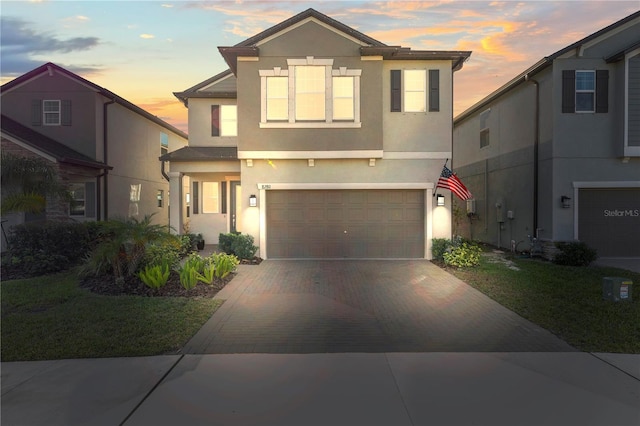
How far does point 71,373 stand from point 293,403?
2699 mm

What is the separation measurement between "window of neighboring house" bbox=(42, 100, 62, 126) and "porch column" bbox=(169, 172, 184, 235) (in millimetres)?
6017

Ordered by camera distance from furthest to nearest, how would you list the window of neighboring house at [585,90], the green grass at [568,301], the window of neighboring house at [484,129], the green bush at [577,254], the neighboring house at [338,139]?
the window of neighboring house at [484,129], the window of neighboring house at [585,90], the neighboring house at [338,139], the green bush at [577,254], the green grass at [568,301]

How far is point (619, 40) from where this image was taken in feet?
45.2

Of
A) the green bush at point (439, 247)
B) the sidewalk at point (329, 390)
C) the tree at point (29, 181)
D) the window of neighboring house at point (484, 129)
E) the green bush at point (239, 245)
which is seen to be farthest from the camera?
the window of neighboring house at point (484, 129)

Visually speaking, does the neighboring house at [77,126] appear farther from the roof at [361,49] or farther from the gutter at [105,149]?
the roof at [361,49]

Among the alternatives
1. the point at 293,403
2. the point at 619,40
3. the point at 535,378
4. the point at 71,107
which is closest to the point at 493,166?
the point at 619,40

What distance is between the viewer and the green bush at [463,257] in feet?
40.6

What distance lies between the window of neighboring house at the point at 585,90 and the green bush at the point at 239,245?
11.5 metres

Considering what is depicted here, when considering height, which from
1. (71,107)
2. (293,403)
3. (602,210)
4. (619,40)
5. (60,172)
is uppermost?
(619,40)

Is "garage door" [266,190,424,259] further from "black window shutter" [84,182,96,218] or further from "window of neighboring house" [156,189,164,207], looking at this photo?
"window of neighboring house" [156,189,164,207]

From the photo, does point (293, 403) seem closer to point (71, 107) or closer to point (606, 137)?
point (606, 137)

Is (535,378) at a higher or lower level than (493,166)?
lower

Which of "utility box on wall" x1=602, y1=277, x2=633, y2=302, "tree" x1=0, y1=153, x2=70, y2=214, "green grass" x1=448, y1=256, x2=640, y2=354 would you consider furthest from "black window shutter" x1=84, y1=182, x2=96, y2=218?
"utility box on wall" x1=602, y1=277, x2=633, y2=302

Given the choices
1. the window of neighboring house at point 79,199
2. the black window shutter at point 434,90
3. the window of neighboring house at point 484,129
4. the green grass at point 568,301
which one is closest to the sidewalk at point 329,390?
the green grass at point 568,301
